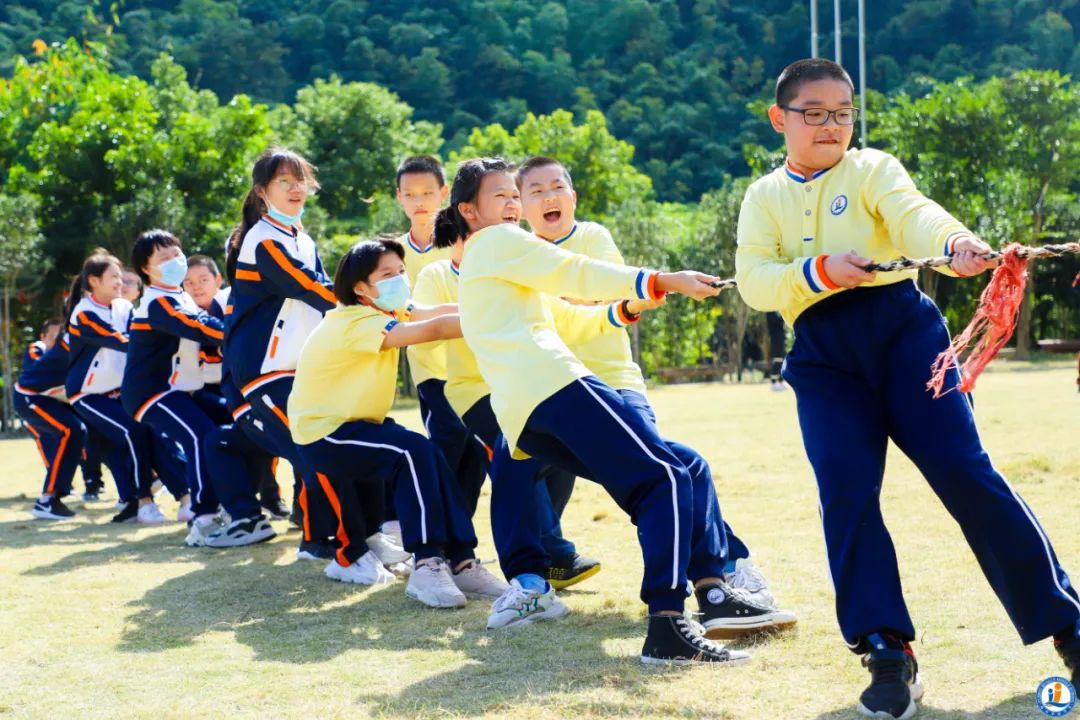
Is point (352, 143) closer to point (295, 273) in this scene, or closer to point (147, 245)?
point (147, 245)

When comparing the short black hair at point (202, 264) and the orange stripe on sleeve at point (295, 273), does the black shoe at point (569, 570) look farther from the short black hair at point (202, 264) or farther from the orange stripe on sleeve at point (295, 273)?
the short black hair at point (202, 264)

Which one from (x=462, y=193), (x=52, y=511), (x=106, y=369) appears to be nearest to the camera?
(x=462, y=193)

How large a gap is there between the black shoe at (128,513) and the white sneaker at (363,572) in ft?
12.0

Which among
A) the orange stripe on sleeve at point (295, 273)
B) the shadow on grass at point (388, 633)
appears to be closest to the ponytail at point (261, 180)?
the orange stripe on sleeve at point (295, 273)

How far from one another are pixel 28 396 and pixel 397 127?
28534mm

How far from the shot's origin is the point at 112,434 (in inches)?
390

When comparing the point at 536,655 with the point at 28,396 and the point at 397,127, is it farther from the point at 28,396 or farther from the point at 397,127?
the point at 397,127

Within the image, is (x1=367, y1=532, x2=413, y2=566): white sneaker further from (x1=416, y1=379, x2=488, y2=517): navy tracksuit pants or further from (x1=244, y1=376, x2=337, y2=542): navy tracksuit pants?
(x1=416, y1=379, x2=488, y2=517): navy tracksuit pants

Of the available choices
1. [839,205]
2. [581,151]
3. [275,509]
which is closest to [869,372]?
[839,205]

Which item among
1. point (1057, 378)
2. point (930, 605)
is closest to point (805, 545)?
point (930, 605)

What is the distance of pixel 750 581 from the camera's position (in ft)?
17.2

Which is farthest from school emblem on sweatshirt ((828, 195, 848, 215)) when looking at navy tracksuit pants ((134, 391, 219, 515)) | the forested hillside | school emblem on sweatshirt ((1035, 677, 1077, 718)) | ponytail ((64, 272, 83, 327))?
the forested hillside

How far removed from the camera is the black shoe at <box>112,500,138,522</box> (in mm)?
9820

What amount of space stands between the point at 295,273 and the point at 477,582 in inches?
81.0
